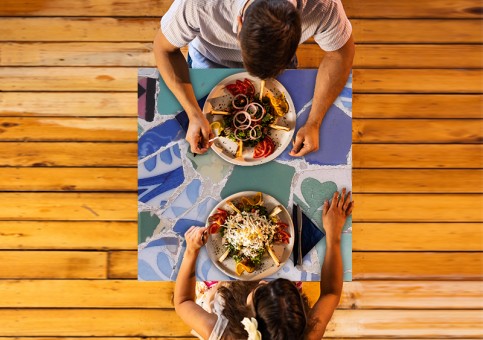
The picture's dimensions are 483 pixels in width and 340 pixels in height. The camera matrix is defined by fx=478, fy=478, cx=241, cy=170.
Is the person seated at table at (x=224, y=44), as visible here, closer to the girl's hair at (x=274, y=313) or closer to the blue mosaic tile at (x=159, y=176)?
the blue mosaic tile at (x=159, y=176)

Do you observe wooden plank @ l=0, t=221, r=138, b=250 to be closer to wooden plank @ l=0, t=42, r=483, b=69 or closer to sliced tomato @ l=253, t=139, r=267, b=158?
wooden plank @ l=0, t=42, r=483, b=69

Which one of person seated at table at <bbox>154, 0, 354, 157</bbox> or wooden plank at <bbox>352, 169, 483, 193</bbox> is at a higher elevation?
person seated at table at <bbox>154, 0, 354, 157</bbox>

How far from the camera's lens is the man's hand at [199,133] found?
1909 mm

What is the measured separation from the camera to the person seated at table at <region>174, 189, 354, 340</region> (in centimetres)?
176

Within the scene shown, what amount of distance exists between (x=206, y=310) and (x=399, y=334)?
4.72 ft

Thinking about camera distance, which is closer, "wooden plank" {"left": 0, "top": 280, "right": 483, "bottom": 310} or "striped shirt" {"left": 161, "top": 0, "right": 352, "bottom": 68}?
"striped shirt" {"left": 161, "top": 0, "right": 352, "bottom": 68}

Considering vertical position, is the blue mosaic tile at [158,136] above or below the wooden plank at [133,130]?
above

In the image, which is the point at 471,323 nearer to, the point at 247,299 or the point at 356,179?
the point at 356,179

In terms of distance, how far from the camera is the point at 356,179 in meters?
2.87

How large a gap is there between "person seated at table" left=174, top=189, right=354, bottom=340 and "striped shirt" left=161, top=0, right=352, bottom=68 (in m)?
0.66

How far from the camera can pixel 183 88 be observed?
6.29 ft

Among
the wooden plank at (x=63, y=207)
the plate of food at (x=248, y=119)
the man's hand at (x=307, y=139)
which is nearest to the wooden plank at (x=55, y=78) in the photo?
the wooden plank at (x=63, y=207)

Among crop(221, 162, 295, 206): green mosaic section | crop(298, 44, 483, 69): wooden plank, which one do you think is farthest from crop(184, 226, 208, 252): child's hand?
crop(298, 44, 483, 69): wooden plank

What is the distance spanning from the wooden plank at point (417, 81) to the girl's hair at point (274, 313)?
1.58 meters
